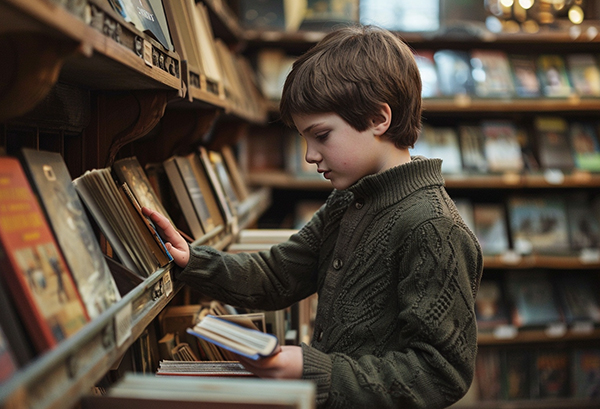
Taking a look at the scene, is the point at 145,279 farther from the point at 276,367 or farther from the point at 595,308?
the point at 595,308

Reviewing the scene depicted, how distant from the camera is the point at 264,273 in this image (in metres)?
1.38

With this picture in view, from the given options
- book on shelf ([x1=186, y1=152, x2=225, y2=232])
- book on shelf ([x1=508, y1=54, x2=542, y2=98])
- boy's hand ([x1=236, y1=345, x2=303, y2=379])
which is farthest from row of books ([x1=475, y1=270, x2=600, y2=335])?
boy's hand ([x1=236, y1=345, x2=303, y2=379])

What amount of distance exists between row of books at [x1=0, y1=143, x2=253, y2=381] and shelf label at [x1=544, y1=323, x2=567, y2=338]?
106 inches

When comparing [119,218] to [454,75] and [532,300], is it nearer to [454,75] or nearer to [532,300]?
[454,75]

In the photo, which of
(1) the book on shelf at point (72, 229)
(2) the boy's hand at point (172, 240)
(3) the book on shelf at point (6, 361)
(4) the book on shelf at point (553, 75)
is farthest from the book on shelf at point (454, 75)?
(3) the book on shelf at point (6, 361)

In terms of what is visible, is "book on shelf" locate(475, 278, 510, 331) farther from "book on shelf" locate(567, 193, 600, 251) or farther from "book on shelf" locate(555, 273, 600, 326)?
"book on shelf" locate(567, 193, 600, 251)

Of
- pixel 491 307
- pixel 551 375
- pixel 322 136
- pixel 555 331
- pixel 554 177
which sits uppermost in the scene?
pixel 322 136

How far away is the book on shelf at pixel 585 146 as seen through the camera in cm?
327

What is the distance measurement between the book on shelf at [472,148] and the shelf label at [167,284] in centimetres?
246

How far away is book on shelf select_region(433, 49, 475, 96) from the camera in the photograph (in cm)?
321

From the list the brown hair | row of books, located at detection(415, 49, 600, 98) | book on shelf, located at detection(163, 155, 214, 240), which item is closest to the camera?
the brown hair

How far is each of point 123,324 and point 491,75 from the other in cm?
296

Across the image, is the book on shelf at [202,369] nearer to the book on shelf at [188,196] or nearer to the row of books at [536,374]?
the book on shelf at [188,196]

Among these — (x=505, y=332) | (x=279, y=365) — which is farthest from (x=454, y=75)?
(x=279, y=365)
